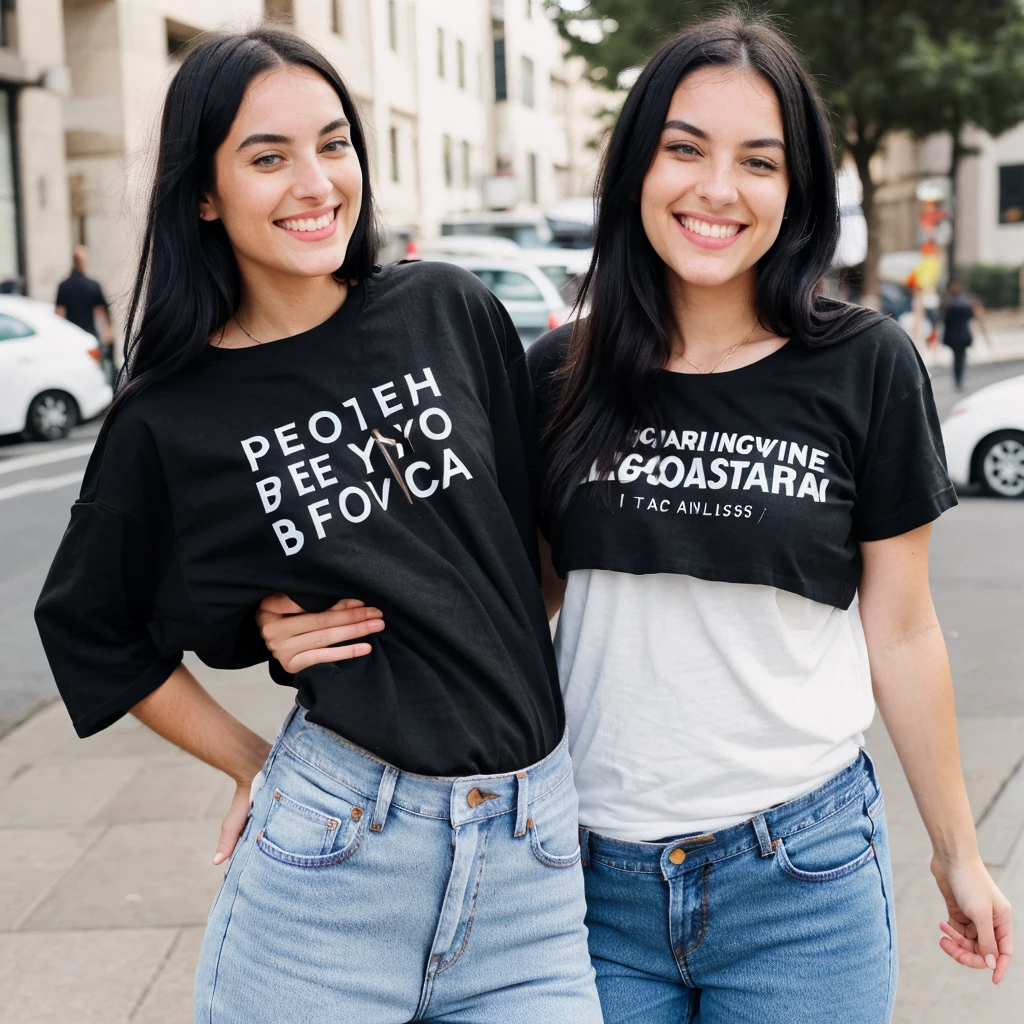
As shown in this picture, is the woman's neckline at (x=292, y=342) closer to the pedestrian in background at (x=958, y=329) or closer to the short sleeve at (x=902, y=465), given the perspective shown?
the short sleeve at (x=902, y=465)

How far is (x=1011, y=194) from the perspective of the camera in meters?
45.8

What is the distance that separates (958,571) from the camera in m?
8.01

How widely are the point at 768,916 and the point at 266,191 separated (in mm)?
1180

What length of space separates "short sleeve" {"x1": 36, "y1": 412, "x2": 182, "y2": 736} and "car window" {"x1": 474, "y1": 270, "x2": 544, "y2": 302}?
49.8ft

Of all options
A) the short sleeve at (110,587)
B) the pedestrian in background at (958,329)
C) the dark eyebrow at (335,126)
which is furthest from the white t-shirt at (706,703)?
the pedestrian in background at (958,329)

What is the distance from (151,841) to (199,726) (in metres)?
2.80

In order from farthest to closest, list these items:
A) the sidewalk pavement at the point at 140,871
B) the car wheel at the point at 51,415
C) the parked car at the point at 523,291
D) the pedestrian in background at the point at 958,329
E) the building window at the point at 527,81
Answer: the building window at the point at 527,81 → the pedestrian in background at the point at 958,329 → the parked car at the point at 523,291 → the car wheel at the point at 51,415 → the sidewalk pavement at the point at 140,871

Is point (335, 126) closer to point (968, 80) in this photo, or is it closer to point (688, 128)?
point (688, 128)

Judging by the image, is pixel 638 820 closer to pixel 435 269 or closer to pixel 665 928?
pixel 665 928

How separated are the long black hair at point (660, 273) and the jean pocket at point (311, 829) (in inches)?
21.7

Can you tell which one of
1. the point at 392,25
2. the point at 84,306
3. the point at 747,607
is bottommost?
the point at 84,306

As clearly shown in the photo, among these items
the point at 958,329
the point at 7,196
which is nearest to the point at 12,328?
the point at 7,196

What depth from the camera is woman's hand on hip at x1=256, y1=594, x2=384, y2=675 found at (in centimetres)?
178

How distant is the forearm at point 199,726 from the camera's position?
6.50 feet
